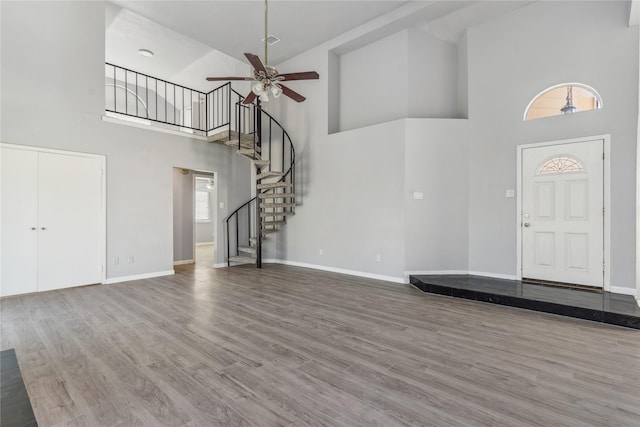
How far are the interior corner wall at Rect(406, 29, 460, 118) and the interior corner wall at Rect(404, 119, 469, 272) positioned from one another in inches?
24.8

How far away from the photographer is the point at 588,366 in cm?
239

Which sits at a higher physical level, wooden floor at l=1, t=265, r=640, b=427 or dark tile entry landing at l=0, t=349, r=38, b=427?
dark tile entry landing at l=0, t=349, r=38, b=427

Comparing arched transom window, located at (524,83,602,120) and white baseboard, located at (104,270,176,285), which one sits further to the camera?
white baseboard, located at (104,270,176,285)

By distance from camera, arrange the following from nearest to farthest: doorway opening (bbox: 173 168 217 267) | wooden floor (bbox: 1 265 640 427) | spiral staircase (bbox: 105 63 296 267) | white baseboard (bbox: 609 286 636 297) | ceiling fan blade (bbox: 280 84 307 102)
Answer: wooden floor (bbox: 1 265 640 427), white baseboard (bbox: 609 286 636 297), ceiling fan blade (bbox: 280 84 307 102), spiral staircase (bbox: 105 63 296 267), doorway opening (bbox: 173 168 217 267)

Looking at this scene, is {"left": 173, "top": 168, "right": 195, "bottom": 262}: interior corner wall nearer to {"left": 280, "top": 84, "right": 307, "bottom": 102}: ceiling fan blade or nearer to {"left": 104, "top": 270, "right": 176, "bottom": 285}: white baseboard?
{"left": 104, "top": 270, "right": 176, "bottom": 285}: white baseboard

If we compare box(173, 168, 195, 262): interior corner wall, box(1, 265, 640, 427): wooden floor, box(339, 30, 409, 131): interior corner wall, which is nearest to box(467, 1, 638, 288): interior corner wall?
box(339, 30, 409, 131): interior corner wall

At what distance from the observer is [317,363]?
246cm

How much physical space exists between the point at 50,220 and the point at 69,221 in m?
0.24

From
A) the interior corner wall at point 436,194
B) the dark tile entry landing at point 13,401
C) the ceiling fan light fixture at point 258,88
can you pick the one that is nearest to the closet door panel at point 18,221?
the dark tile entry landing at point 13,401

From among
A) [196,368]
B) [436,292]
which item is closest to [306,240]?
[436,292]

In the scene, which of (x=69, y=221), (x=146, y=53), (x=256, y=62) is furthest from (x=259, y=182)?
(x=146, y=53)

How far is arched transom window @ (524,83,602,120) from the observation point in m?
4.42

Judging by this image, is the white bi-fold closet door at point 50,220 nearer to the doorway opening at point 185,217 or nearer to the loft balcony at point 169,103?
the doorway opening at point 185,217

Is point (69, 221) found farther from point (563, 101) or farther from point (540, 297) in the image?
point (563, 101)
